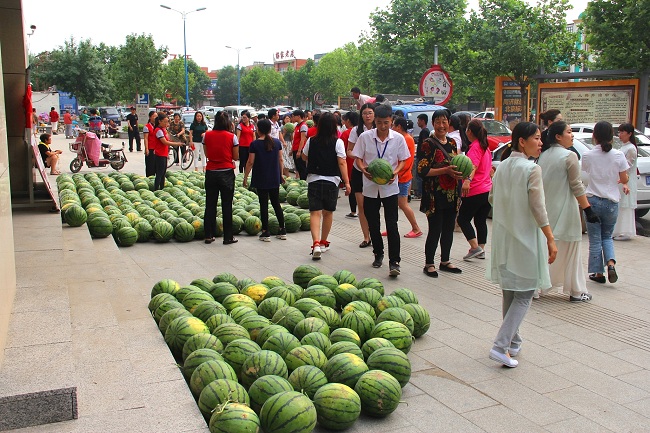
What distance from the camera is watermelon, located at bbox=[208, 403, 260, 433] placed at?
389 cm

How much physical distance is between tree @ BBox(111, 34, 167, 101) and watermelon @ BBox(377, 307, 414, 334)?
51.9 meters

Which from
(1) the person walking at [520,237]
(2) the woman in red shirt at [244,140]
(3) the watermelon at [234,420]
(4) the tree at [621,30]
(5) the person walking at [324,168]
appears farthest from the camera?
(4) the tree at [621,30]

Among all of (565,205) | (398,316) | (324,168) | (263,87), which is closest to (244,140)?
(324,168)

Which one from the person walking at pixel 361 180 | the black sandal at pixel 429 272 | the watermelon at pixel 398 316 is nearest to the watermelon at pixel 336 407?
the watermelon at pixel 398 316

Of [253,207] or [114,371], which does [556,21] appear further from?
[114,371]

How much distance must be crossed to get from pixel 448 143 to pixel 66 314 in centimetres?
533

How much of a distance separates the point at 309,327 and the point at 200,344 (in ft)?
2.94

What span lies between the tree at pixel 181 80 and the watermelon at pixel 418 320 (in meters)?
55.3

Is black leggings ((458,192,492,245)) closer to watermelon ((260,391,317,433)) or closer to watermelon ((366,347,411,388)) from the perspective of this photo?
watermelon ((366,347,411,388))

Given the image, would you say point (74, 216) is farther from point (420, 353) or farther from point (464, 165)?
point (420, 353)

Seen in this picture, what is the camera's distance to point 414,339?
6.12 meters

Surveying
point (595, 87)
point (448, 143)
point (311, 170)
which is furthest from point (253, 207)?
point (595, 87)

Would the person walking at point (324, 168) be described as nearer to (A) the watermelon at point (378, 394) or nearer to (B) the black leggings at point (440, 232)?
(B) the black leggings at point (440, 232)

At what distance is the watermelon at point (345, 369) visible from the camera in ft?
15.4
